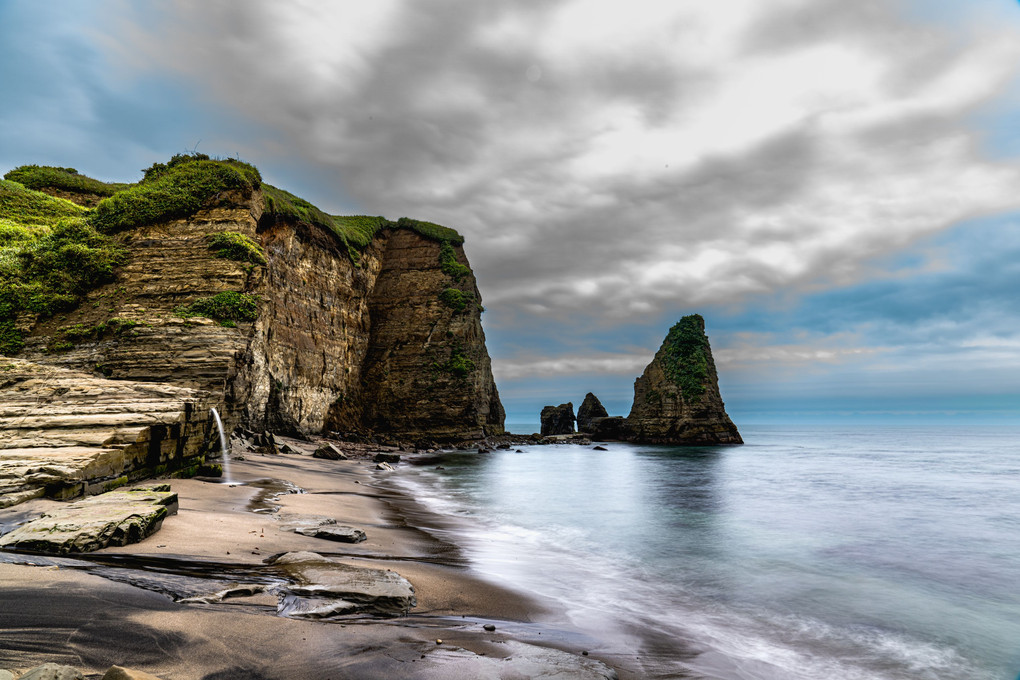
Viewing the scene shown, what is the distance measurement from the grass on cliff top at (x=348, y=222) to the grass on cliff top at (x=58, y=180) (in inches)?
344

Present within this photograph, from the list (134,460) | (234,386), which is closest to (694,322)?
(234,386)

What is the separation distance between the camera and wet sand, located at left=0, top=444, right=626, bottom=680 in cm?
295

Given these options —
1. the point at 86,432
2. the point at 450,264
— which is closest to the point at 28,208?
the point at 86,432

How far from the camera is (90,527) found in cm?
499

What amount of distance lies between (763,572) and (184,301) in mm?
20561

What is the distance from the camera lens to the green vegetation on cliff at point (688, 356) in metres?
57.6

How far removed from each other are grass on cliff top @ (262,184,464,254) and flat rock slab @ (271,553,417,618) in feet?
90.8

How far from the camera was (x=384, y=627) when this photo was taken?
411cm

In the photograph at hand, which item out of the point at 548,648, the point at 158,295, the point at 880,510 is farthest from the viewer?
the point at 158,295

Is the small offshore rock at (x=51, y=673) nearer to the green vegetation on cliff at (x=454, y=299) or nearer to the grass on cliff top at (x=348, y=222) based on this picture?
the grass on cliff top at (x=348, y=222)

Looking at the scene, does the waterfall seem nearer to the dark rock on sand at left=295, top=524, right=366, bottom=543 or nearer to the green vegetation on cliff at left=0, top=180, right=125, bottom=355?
the dark rock on sand at left=295, top=524, right=366, bottom=543

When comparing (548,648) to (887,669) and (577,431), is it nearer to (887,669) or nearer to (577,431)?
(887,669)

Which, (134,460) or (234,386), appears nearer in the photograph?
(134,460)

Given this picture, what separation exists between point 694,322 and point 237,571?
63674mm
